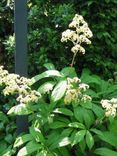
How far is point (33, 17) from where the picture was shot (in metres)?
3.79

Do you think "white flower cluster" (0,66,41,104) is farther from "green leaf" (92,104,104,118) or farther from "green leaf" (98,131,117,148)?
"green leaf" (98,131,117,148)

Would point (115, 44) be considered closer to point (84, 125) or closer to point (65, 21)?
point (65, 21)

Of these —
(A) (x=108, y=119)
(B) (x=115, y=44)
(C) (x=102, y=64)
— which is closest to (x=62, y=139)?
(A) (x=108, y=119)

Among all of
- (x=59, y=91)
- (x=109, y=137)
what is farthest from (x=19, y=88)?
(x=109, y=137)

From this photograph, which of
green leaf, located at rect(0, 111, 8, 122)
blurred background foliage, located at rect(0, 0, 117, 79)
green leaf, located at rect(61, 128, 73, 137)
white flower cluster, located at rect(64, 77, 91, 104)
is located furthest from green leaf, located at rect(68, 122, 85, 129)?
blurred background foliage, located at rect(0, 0, 117, 79)

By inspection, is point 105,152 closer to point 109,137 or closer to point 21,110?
point 109,137

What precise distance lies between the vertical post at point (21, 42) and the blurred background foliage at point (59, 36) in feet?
1.59

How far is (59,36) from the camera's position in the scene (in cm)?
371

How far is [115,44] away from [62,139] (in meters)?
1.43

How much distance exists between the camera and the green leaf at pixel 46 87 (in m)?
3.01

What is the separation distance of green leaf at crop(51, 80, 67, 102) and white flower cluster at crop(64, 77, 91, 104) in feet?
0.10

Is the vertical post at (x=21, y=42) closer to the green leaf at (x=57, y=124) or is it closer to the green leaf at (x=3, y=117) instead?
the green leaf at (x=3, y=117)

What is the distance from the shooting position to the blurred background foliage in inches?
145

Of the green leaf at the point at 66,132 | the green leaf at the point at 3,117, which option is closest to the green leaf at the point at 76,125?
the green leaf at the point at 66,132
